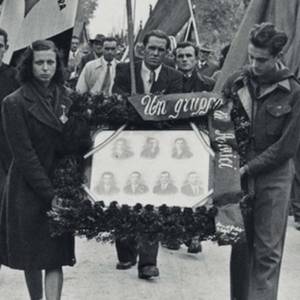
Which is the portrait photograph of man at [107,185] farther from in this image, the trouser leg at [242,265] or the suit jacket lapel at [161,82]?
the suit jacket lapel at [161,82]

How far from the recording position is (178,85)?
8.13 meters

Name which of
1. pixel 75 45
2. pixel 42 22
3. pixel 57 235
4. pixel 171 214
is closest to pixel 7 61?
pixel 42 22

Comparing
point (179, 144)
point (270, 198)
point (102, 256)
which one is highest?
point (179, 144)

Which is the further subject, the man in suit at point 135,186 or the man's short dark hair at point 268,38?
the man's short dark hair at point 268,38

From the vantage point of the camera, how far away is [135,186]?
5.66 meters

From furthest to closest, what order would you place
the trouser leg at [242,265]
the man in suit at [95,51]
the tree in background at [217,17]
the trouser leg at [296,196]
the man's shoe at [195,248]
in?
the tree in background at [217,17] → the man in suit at [95,51] → the trouser leg at [296,196] → the man's shoe at [195,248] → the trouser leg at [242,265]

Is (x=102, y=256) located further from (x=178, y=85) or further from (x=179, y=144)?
(x=179, y=144)

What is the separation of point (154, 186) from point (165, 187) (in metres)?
0.07

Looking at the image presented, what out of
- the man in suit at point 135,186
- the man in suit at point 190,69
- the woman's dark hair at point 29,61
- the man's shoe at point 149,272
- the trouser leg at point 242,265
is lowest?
the man's shoe at point 149,272

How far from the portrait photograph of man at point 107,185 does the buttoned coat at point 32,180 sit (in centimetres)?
32

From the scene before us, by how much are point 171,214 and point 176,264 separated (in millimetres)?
3209

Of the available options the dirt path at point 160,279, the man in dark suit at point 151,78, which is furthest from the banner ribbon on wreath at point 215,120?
the man in dark suit at point 151,78

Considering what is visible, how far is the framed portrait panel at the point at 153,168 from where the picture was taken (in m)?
Result: 5.61

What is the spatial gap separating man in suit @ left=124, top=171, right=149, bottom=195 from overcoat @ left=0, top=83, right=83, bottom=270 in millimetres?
486
